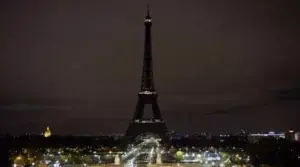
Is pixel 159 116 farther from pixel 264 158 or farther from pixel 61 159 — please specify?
pixel 264 158

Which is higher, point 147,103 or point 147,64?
point 147,64

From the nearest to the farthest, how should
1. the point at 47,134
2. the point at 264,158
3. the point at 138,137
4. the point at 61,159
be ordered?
the point at 264,158, the point at 61,159, the point at 138,137, the point at 47,134

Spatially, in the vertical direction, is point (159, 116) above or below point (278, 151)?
above

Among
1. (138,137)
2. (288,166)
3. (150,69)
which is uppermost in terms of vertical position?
(150,69)

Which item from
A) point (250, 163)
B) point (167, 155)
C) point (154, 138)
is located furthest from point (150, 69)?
point (250, 163)

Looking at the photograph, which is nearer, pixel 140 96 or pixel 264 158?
pixel 264 158

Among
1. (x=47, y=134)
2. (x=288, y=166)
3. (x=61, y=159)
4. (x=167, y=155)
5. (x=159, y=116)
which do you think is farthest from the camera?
(x=47, y=134)

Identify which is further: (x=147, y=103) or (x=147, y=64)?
(x=147, y=103)
